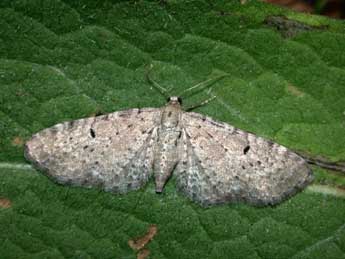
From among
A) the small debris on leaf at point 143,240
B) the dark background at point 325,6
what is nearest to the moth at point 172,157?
the small debris on leaf at point 143,240

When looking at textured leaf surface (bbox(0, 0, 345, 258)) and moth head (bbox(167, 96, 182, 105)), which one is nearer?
textured leaf surface (bbox(0, 0, 345, 258))

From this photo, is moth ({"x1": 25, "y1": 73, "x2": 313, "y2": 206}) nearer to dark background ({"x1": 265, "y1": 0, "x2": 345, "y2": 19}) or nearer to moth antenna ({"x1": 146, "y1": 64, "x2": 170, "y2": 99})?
moth antenna ({"x1": 146, "y1": 64, "x2": 170, "y2": 99})

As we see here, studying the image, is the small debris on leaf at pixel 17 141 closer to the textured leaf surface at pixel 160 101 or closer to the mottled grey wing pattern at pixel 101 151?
the textured leaf surface at pixel 160 101

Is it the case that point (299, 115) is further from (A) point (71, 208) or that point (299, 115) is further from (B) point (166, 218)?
(A) point (71, 208)

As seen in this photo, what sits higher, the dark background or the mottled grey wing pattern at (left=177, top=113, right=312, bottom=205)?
the dark background

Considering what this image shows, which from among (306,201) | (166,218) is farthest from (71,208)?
(306,201)

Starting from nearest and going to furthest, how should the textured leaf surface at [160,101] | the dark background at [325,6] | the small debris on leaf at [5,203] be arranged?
1. the textured leaf surface at [160,101]
2. the small debris on leaf at [5,203]
3. the dark background at [325,6]

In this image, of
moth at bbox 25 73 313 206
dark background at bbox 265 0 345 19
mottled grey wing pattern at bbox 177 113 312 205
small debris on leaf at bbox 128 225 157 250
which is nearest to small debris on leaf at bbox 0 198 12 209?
moth at bbox 25 73 313 206

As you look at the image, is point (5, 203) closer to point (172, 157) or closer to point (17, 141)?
point (17, 141)
